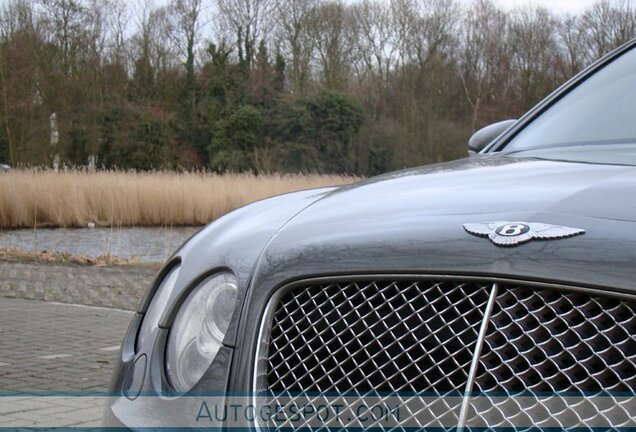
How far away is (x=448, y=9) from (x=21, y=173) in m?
34.2

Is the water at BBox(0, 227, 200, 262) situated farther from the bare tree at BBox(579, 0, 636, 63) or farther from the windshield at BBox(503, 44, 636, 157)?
the bare tree at BBox(579, 0, 636, 63)

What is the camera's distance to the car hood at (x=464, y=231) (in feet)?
5.38

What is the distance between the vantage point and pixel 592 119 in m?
3.13

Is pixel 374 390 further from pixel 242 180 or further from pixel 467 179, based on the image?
pixel 242 180

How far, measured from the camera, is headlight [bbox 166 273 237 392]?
207 centimetres

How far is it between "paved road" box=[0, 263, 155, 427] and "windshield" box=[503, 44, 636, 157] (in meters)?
2.28

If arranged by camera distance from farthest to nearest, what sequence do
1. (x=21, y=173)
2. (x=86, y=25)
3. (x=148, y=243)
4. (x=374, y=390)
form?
(x=86, y=25) → (x=21, y=173) → (x=148, y=243) → (x=374, y=390)

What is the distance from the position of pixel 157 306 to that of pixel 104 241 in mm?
14107

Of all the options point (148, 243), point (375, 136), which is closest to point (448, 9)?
point (375, 136)

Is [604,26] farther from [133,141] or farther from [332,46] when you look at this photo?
[133,141]

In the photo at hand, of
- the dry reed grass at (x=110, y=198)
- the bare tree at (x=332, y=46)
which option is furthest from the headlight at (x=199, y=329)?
the bare tree at (x=332, y=46)

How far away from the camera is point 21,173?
20547 mm

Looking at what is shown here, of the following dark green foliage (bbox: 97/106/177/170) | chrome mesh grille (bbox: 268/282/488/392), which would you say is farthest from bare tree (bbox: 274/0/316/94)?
chrome mesh grille (bbox: 268/282/488/392)

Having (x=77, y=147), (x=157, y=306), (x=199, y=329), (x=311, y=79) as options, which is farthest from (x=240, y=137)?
(x=199, y=329)
